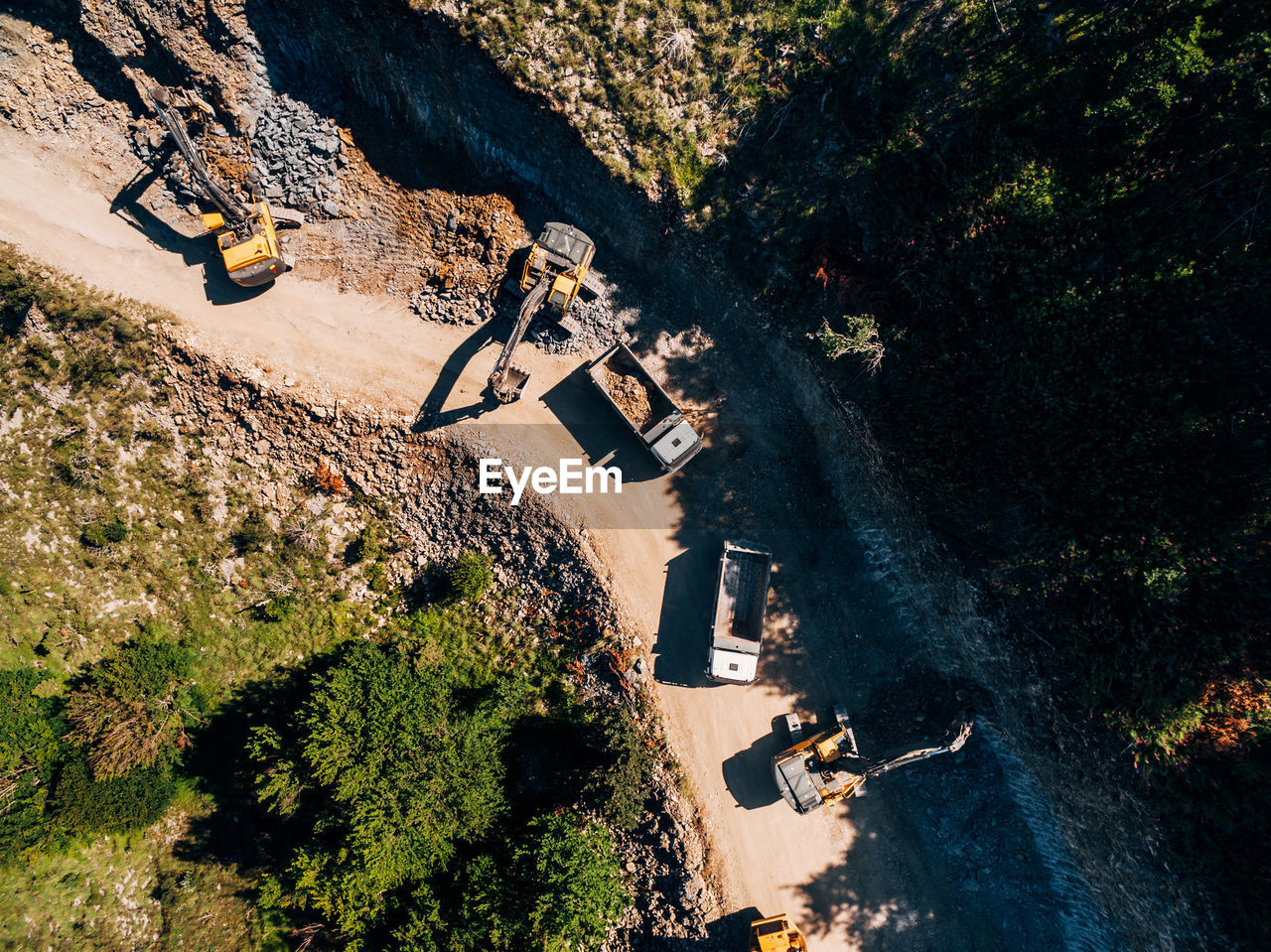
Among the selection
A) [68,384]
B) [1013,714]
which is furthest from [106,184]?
[1013,714]

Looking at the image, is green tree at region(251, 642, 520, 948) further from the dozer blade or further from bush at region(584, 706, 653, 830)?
the dozer blade

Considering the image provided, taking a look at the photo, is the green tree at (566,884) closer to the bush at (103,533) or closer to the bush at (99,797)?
the bush at (99,797)

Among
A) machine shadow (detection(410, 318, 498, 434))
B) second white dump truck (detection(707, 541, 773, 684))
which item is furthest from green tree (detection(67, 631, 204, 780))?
second white dump truck (detection(707, 541, 773, 684))

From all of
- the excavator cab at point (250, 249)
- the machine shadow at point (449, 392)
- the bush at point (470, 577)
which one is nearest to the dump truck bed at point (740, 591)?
the bush at point (470, 577)

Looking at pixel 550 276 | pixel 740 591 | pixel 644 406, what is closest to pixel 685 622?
pixel 740 591

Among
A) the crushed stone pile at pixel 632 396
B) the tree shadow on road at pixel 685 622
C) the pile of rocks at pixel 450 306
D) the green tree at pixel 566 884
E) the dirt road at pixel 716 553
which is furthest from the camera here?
the pile of rocks at pixel 450 306

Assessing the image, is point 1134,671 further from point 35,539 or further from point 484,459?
point 35,539

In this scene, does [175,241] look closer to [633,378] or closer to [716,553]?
[633,378]
